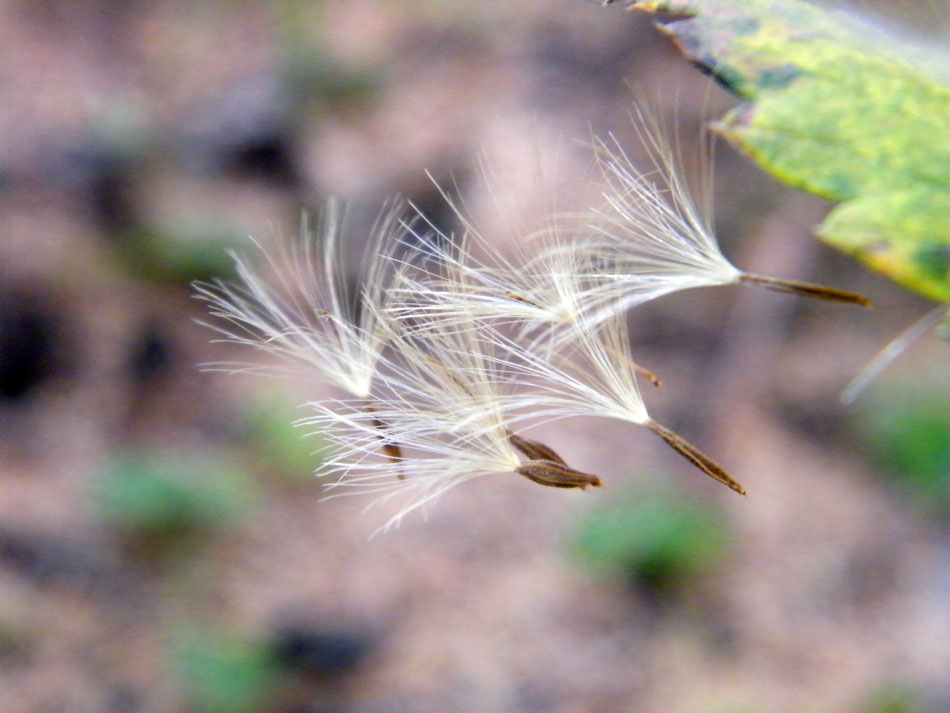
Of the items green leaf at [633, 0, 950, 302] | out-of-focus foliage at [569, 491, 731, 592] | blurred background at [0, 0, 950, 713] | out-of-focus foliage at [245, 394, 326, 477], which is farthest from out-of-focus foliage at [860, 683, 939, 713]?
green leaf at [633, 0, 950, 302]

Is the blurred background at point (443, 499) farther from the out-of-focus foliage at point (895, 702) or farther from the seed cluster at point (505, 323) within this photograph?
the seed cluster at point (505, 323)

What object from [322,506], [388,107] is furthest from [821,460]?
[388,107]

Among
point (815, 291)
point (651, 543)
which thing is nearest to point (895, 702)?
point (651, 543)

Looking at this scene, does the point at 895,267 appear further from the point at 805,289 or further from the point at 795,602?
the point at 795,602

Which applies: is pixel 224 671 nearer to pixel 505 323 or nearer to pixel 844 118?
pixel 505 323

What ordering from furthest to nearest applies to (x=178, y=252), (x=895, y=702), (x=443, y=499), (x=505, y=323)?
1. (x=178, y=252)
2. (x=443, y=499)
3. (x=895, y=702)
4. (x=505, y=323)

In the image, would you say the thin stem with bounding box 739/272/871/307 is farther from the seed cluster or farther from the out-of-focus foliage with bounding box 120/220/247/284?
the out-of-focus foliage with bounding box 120/220/247/284

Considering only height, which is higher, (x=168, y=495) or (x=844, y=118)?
(x=844, y=118)
